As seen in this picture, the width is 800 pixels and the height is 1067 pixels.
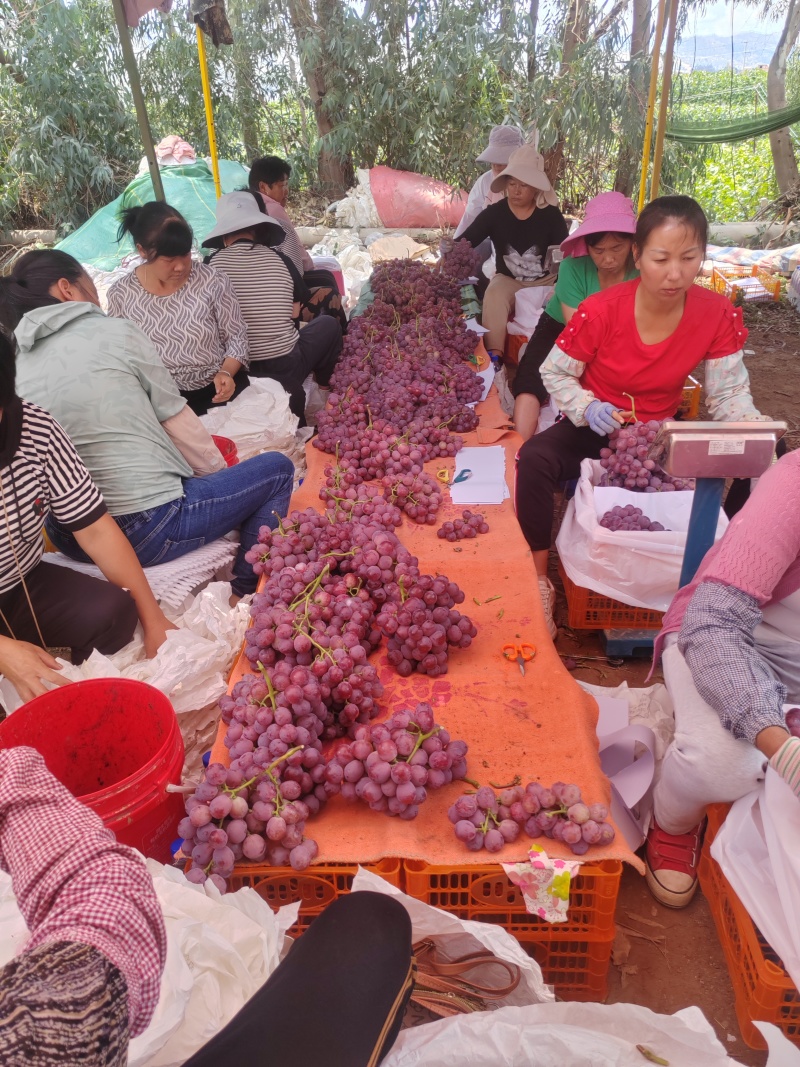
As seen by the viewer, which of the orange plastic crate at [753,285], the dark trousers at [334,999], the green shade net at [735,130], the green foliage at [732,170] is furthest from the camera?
the green foliage at [732,170]

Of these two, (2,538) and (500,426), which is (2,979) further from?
(500,426)

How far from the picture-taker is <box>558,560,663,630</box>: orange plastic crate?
2459 millimetres

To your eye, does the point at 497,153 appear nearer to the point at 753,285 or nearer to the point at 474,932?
the point at 753,285

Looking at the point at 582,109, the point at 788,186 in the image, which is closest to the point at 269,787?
the point at 582,109

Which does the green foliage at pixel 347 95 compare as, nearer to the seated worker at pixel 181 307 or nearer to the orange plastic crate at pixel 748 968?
the seated worker at pixel 181 307

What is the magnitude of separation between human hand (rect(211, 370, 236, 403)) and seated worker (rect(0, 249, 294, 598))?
2.54 feet

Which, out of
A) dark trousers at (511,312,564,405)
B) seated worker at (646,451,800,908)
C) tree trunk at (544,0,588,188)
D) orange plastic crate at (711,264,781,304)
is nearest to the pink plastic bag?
orange plastic crate at (711,264,781,304)

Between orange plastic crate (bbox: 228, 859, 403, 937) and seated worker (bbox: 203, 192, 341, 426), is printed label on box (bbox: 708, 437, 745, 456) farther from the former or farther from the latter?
seated worker (bbox: 203, 192, 341, 426)

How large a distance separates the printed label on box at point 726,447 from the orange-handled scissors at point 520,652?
608mm

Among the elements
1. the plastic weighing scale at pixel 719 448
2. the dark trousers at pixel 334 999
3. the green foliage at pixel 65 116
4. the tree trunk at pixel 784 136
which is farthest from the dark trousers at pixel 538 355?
the green foliage at pixel 65 116

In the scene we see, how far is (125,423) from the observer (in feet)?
7.62

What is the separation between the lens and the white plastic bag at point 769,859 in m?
1.23

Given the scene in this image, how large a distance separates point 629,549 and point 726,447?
0.67 m

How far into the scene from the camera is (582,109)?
4.09 m
